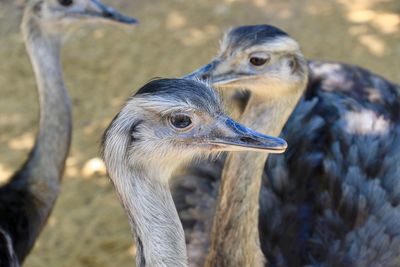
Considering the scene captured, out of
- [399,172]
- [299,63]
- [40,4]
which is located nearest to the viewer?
[299,63]

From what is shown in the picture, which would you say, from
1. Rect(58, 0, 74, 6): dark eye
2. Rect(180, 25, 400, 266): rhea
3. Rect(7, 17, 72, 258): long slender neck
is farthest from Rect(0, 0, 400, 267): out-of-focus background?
Rect(58, 0, 74, 6): dark eye

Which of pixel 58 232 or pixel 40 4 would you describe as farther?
pixel 58 232

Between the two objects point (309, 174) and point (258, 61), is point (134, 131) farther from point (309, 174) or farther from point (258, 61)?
point (309, 174)

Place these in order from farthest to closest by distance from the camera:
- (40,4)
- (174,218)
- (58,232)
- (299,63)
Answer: (58,232) → (40,4) → (299,63) → (174,218)

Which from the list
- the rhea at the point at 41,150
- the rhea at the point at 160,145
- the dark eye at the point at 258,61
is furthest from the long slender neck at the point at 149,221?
the rhea at the point at 41,150

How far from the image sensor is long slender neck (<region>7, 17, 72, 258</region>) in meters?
3.48

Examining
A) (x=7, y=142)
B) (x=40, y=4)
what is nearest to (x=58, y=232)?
(x=7, y=142)

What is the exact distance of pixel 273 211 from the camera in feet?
10.9

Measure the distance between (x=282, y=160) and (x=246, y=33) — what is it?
79 cm

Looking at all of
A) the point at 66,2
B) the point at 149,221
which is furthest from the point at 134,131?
the point at 66,2

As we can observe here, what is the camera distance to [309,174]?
3.34m

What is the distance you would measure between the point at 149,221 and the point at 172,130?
0.28m

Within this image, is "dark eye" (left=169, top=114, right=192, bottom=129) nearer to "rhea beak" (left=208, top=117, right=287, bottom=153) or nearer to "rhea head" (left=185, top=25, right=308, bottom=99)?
"rhea beak" (left=208, top=117, right=287, bottom=153)

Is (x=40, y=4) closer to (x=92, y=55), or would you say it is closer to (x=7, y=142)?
(x=7, y=142)
